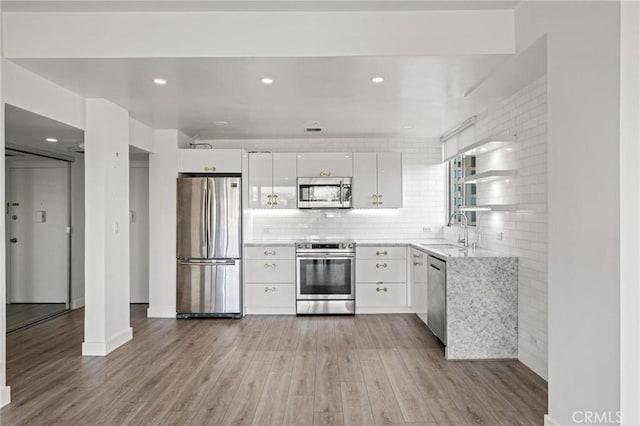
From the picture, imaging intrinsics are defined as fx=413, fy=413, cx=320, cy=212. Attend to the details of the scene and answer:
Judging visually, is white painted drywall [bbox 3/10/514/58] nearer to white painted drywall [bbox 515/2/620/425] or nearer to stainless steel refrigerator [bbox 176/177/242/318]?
white painted drywall [bbox 515/2/620/425]

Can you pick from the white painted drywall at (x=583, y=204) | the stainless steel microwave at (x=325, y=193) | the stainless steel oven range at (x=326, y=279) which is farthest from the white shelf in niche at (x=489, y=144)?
the stainless steel oven range at (x=326, y=279)

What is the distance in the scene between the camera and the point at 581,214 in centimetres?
212

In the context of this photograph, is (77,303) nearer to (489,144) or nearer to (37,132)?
(37,132)

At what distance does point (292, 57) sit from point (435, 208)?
12.3 feet

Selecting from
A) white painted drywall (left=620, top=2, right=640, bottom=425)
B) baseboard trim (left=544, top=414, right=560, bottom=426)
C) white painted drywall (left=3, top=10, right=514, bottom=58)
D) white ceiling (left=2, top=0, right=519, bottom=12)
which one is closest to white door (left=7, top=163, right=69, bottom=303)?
white ceiling (left=2, top=0, right=519, bottom=12)

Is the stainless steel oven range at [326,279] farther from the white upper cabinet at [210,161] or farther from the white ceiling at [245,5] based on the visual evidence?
the white ceiling at [245,5]

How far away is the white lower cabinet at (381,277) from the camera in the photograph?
528 centimetres

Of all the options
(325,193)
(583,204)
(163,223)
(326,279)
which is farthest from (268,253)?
(583,204)

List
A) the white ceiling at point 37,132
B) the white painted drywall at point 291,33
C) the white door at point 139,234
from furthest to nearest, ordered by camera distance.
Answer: the white door at point 139,234, the white ceiling at point 37,132, the white painted drywall at point 291,33

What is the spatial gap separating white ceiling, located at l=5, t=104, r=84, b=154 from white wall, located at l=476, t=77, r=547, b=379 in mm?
3990

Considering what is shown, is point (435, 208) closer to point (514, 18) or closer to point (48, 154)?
point (514, 18)

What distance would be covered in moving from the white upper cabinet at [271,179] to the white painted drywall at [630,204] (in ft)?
13.9

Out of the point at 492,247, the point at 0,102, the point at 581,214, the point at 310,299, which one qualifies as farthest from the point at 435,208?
the point at 0,102

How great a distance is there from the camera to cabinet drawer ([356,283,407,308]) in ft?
17.3
